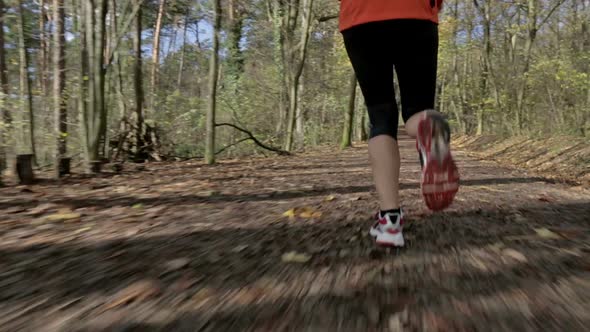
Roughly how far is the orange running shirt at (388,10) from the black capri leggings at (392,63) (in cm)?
3

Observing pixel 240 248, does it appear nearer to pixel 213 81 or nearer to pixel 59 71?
pixel 213 81

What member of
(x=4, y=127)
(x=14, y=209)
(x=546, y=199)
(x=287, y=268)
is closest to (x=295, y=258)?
(x=287, y=268)

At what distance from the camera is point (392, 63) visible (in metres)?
2.48

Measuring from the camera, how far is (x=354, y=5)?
7.81 feet

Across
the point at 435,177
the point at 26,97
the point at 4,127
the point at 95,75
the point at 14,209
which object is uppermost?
the point at 95,75

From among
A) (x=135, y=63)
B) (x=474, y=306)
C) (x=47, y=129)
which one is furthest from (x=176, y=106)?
(x=474, y=306)

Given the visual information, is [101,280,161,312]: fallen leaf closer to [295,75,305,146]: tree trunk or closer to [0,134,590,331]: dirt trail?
[0,134,590,331]: dirt trail

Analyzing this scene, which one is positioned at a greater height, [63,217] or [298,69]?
[298,69]

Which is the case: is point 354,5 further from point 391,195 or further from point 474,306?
point 474,306

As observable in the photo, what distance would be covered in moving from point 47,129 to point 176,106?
14.3 feet

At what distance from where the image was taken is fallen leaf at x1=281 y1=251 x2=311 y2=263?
6.98 feet

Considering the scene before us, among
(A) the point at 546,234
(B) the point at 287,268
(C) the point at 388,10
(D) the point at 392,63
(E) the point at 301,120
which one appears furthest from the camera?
(E) the point at 301,120

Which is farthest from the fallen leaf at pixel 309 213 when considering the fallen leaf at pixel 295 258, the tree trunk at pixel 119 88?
the tree trunk at pixel 119 88

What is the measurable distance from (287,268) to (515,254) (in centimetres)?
114
